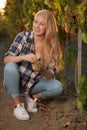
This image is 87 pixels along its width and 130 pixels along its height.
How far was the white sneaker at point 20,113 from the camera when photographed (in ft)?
15.4

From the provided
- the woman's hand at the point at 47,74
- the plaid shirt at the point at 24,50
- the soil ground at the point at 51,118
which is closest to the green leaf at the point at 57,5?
the plaid shirt at the point at 24,50

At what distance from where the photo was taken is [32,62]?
4.65 meters

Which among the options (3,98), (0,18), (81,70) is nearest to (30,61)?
(81,70)

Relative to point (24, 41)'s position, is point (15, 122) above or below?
below

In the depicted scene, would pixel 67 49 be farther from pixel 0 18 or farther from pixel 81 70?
pixel 0 18

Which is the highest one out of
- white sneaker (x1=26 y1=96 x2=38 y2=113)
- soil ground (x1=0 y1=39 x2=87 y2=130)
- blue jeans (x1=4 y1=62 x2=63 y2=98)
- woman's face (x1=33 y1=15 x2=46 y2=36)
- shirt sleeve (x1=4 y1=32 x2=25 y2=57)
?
woman's face (x1=33 y1=15 x2=46 y2=36)

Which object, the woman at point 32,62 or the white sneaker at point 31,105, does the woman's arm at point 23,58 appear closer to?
the woman at point 32,62

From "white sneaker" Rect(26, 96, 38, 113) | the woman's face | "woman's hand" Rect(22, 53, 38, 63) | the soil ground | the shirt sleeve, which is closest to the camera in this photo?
the soil ground

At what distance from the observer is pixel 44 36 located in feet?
15.9

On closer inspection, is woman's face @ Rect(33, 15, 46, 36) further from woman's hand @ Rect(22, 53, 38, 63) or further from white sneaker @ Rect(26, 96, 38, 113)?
white sneaker @ Rect(26, 96, 38, 113)

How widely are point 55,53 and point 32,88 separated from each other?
54 centimetres

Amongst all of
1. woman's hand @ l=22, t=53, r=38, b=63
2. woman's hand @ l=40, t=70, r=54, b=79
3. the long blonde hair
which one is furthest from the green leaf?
woman's hand @ l=40, t=70, r=54, b=79

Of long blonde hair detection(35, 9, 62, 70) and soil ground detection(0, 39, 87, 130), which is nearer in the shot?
soil ground detection(0, 39, 87, 130)

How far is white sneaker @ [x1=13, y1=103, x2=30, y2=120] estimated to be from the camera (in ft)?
15.4
